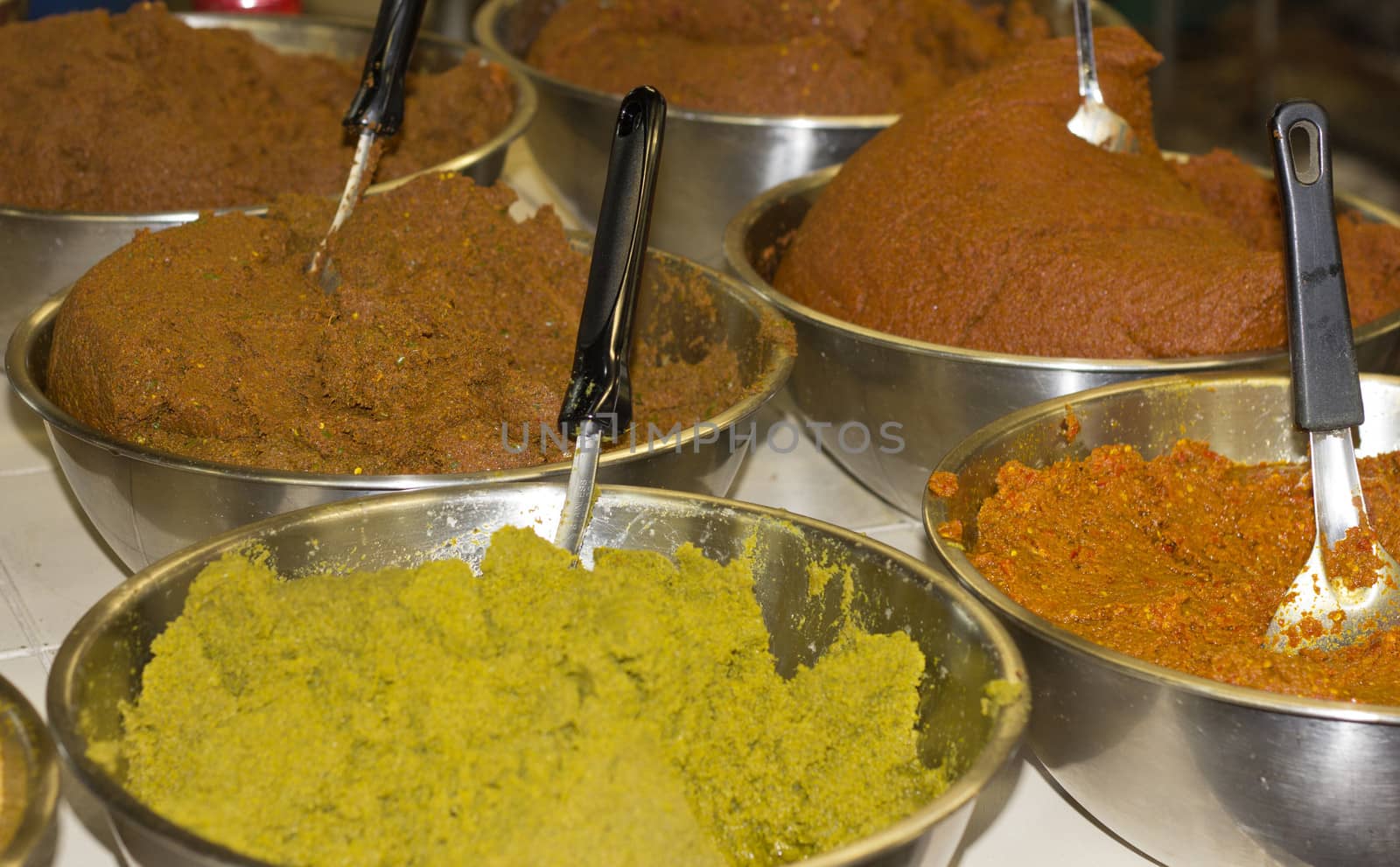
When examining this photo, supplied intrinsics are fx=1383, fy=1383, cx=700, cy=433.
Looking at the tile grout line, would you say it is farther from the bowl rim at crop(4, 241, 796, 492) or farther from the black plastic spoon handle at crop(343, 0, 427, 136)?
the black plastic spoon handle at crop(343, 0, 427, 136)

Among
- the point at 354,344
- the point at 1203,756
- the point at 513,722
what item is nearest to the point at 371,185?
the point at 354,344

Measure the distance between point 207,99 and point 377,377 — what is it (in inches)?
34.3

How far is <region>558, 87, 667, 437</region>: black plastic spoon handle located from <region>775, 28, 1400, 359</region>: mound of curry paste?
0.42m

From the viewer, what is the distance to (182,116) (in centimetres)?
169

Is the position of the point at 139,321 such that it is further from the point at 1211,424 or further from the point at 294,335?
the point at 1211,424

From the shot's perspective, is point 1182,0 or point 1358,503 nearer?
point 1358,503

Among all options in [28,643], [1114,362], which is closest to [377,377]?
[28,643]

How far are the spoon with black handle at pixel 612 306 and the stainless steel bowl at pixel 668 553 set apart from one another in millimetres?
31

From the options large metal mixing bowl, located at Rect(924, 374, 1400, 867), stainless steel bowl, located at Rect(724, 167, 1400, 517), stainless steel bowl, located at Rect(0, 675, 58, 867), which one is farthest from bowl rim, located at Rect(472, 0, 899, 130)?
stainless steel bowl, located at Rect(0, 675, 58, 867)

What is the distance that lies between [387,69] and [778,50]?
67cm

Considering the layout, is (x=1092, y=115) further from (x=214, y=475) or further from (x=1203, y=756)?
(x=214, y=475)

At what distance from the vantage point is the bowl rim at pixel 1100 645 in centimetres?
76

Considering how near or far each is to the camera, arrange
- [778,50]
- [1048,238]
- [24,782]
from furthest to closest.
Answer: [778,50] < [1048,238] < [24,782]

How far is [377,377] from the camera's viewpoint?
3.64 ft
